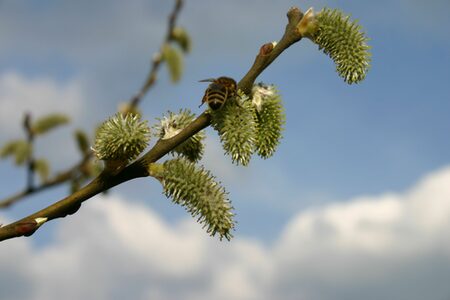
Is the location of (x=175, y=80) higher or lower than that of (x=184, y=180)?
higher

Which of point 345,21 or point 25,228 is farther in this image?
point 345,21

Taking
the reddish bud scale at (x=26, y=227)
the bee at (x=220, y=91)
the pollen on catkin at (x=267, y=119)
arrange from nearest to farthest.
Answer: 1. the reddish bud scale at (x=26, y=227)
2. the bee at (x=220, y=91)
3. the pollen on catkin at (x=267, y=119)

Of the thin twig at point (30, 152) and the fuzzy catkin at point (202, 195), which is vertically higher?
the thin twig at point (30, 152)

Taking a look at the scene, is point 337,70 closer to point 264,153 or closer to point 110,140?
point 264,153

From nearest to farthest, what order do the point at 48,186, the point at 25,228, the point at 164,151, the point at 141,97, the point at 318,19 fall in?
the point at 25,228 → the point at 164,151 → the point at 318,19 → the point at 48,186 → the point at 141,97

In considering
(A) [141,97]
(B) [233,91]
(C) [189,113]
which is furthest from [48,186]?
(B) [233,91]

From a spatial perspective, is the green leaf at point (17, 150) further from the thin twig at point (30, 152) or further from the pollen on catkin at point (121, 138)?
the pollen on catkin at point (121, 138)

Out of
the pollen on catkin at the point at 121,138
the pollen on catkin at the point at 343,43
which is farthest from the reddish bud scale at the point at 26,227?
the pollen on catkin at the point at 343,43
